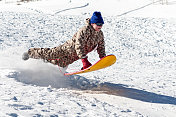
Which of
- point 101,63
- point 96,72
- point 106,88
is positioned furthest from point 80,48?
point 96,72

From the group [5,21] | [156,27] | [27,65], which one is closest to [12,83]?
[27,65]

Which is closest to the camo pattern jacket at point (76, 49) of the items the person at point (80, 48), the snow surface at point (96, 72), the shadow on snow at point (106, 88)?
the person at point (80, 48)

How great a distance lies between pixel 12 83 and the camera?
383cm

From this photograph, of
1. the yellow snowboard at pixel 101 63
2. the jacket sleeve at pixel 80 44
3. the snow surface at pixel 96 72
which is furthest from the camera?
the jacket sleeve at pixel 80 44

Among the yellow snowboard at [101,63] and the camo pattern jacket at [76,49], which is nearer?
the yellow snowboard at [101,63]

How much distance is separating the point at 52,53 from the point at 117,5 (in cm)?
1465

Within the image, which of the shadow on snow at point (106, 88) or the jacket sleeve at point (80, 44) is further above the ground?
the jacket sleeve at point (80, 44)

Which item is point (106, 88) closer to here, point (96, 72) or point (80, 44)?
point (80, 44)

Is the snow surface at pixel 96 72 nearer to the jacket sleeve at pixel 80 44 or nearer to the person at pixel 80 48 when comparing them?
the person at pixel 80 48

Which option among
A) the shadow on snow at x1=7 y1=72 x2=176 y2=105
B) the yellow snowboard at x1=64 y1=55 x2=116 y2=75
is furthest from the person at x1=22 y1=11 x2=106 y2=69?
the shadow on snow at x1=7 y1=72 x2=176 y2=105

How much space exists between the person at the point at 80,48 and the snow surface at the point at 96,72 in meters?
0.22

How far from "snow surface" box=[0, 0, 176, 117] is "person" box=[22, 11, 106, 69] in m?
0.22

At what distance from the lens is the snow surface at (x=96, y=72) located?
10.5 feet

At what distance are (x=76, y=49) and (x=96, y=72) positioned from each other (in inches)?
97.2
